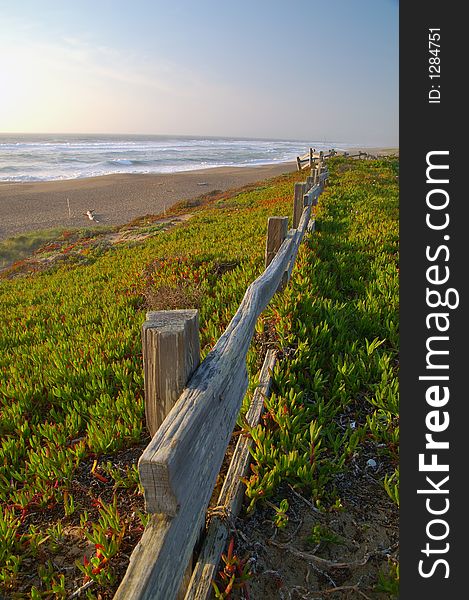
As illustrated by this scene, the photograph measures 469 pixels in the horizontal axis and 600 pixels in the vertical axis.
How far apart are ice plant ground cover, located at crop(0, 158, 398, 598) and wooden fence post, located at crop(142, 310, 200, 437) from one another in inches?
33.0

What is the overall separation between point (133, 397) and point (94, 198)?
103 ft

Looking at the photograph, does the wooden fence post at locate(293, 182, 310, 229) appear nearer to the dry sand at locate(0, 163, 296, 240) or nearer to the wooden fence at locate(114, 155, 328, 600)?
the wooden fence at locate(114, 155, 328, 600)

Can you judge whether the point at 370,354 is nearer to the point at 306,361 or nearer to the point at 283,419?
the point at 306,361

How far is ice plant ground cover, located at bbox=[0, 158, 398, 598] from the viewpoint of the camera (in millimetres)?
2156

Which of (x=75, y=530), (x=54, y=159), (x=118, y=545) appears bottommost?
(x=75, y=530)

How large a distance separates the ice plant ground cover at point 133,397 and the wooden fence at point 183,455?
39 centimetres

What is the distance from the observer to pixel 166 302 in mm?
5184

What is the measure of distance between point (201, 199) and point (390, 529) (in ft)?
77.8

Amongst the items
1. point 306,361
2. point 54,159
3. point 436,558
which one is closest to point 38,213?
point 306,361

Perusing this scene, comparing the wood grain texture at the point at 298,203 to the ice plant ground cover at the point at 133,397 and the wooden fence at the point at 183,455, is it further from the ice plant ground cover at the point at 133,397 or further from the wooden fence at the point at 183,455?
the wooden fence at the point at 183,455

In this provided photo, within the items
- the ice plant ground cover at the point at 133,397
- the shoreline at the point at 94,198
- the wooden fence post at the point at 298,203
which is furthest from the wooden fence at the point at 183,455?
the shoreline at the point at 94,198

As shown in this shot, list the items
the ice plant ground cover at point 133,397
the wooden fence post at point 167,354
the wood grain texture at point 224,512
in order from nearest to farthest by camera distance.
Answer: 1. the wooden fence post at point 167,354
2. the wood grain texture at point 224,512
3. the ice plant ground cover at point 133,397

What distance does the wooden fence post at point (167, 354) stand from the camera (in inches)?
60.6

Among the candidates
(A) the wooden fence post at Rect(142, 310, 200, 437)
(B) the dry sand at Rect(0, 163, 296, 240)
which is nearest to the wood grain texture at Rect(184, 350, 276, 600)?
(A) the wooden fence post at Rect(142, 310, 200, 437)
